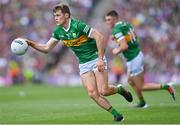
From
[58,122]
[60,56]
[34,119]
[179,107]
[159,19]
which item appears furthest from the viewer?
[60,56]

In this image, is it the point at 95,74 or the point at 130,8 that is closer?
the point at 95,74

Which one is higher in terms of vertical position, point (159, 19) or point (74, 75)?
point (159, 19)

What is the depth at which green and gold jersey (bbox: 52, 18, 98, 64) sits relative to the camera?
44.3ft

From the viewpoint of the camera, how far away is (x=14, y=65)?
38500 mm

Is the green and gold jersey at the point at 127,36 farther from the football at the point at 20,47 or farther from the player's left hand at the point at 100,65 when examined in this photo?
the player's left hand at the point at 100,65

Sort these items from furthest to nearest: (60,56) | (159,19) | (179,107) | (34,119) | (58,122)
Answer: (60,56), (159,19), (179,107), (34,119), (58,122)

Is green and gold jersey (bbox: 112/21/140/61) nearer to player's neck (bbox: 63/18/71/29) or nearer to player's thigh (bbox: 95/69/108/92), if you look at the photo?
player's thigh (bbox: 95/69/108/92)

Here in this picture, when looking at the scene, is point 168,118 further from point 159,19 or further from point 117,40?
point 159,19

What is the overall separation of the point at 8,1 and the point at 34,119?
978 inches

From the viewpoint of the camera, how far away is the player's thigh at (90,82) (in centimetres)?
1348

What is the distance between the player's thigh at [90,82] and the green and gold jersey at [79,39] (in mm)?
329

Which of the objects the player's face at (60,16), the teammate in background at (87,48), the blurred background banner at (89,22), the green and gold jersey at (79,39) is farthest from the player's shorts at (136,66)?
the blurred background banner at (89,22)

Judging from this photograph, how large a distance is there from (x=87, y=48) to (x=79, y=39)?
28 cm

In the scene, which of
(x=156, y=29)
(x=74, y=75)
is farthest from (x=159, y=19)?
(x=74, y=75)
